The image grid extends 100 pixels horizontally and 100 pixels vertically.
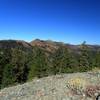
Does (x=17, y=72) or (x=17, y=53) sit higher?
(x=17, y=53)

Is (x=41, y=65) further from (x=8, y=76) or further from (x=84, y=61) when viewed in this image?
(x=84, y=61)

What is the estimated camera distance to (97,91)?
24016mm

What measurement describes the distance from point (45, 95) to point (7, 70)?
1777 inches

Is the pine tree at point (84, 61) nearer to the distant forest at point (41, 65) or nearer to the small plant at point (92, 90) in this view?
the distant forest at point (41, 65)

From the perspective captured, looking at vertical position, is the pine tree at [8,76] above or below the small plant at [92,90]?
below

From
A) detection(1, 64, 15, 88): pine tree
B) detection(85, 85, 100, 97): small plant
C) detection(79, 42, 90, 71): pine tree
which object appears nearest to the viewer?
detection(85, 85, 100, 97): small plant

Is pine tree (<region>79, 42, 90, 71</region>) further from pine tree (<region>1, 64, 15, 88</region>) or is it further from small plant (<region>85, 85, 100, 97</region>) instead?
small plant (<region>85, 85, 100, 97</region>)

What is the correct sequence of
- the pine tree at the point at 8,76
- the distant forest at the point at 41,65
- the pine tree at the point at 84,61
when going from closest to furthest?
1. the pine tree at the point at 8,76
2. the distant forest at the point at 41,65
3. the pine tree at the point at 84,61

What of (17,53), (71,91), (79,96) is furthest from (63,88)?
(17,53)

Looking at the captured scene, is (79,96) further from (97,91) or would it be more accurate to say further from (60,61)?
(60,61)

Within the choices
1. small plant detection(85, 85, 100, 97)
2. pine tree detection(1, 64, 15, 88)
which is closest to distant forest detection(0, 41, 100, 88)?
pine tree detection(1, 64, 15, 88)

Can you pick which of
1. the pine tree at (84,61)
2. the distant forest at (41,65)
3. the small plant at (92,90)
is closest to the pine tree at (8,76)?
the distant forest at (41,65)

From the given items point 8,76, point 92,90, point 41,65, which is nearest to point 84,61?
point 41,65

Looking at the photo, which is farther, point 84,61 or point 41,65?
point 84,61
